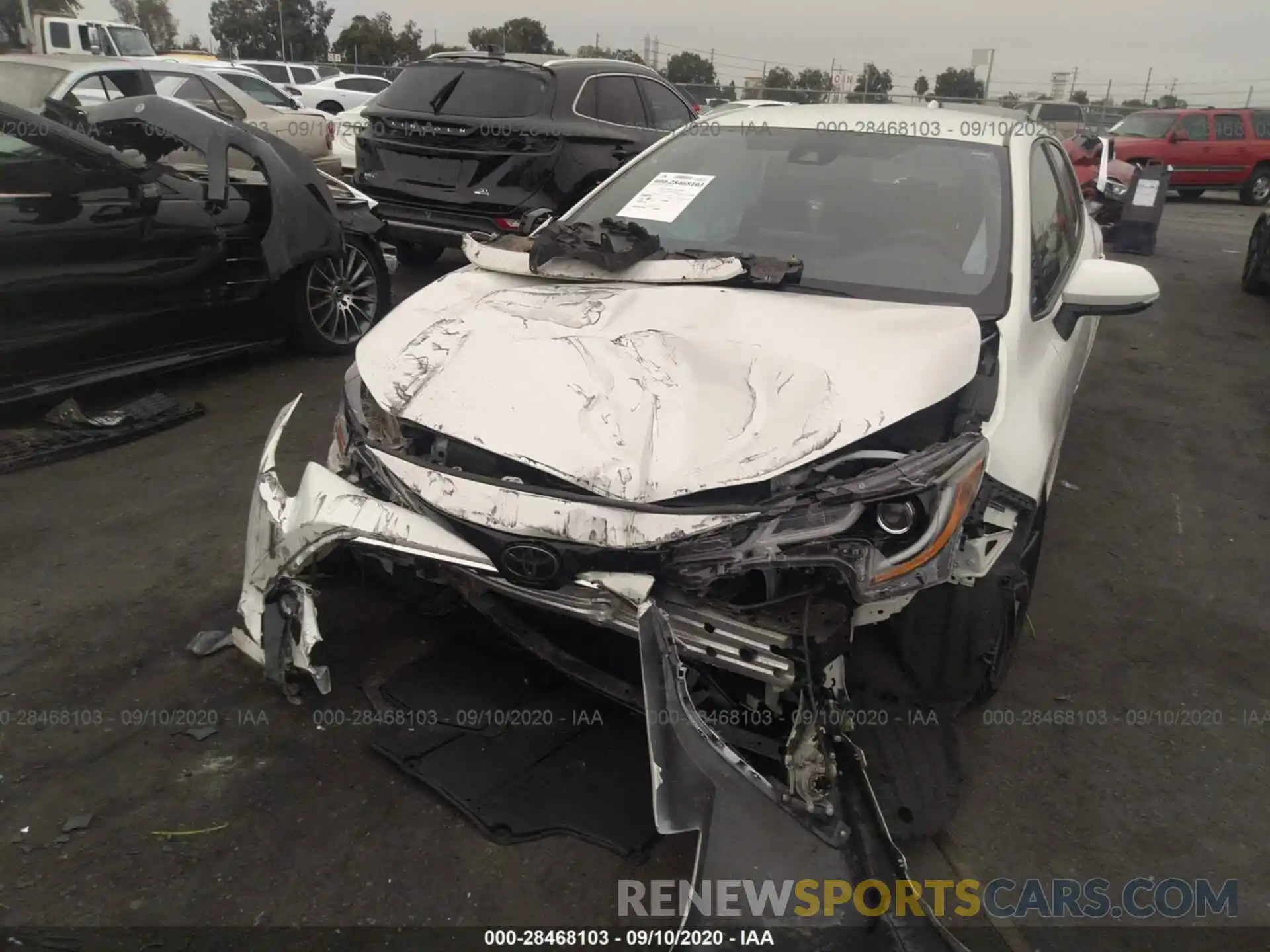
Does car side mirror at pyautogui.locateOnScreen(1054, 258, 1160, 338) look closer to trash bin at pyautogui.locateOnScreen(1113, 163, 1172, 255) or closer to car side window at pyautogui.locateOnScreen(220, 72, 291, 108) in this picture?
trash bin at pyautogui.locateOnScreen(1113, 163, 1172, 255)

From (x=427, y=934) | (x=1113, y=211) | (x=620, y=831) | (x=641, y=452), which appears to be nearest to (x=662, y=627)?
(x=641, y=452)

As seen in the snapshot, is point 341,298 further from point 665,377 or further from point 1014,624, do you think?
point 1014,624

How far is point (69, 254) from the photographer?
464cm

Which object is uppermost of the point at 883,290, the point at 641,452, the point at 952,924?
the point at 883,290

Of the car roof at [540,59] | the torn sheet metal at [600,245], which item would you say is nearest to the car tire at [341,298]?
the car roof at [540,59]

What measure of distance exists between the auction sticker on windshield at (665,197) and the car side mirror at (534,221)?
385mm

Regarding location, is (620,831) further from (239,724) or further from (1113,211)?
(1113,211)

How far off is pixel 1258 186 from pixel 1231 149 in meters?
1.01

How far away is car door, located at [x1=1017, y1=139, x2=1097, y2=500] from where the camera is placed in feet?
9.79

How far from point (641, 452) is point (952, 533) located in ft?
2.57

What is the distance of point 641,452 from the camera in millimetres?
2262

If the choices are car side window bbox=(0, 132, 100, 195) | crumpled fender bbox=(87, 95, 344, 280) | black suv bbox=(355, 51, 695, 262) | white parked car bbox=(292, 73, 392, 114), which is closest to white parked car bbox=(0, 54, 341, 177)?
crumpled fender bbox=(87, 95, 344, 280)

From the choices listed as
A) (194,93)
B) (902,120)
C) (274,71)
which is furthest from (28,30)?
(902,120)

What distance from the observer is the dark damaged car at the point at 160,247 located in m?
4.53
